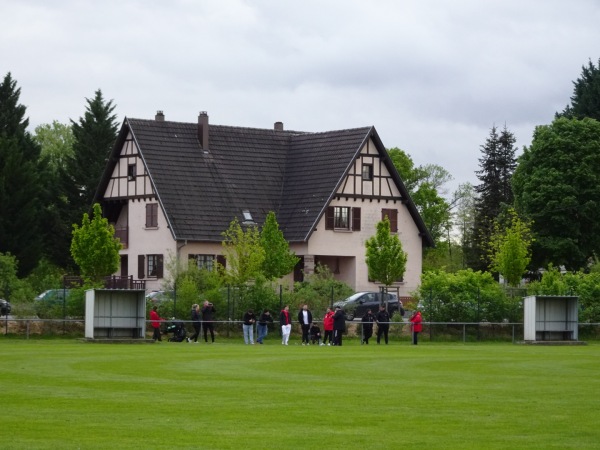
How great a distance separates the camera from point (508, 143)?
369 feet

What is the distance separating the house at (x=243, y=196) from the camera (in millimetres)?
81812

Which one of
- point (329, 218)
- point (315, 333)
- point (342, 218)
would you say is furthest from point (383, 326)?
point (342, 218)

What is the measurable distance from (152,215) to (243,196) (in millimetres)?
5544

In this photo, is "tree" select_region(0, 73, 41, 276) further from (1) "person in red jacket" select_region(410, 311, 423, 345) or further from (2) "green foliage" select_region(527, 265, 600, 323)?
(1) "person in red jacket" select_region(410, 311, 423, 345)

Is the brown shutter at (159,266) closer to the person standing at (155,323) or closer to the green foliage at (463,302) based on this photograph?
the green foliage at (463,302)

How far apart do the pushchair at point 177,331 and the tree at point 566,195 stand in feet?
124

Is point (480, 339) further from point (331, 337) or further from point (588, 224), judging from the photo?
point (588, 224)

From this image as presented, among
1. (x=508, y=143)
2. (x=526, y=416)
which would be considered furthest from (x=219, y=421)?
(x=508, y=143)

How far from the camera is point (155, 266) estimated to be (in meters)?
82.4

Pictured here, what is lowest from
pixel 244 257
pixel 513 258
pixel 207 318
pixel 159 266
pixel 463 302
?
pixel 207 318

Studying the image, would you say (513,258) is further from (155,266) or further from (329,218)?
(155,266)

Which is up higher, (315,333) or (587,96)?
(587,96)

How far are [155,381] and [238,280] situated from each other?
39396 mm

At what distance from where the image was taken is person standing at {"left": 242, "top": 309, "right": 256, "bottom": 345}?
56.0 metres
